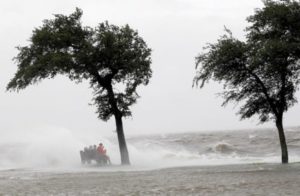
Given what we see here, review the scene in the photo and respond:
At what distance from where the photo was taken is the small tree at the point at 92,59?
4053 cm

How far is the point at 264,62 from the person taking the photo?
33.7 m

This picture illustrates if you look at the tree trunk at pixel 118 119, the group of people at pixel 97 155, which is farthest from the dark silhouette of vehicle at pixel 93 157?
the tree trunk at pixel 118 119

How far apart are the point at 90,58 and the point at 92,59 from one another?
26cm

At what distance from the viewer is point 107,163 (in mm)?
47656

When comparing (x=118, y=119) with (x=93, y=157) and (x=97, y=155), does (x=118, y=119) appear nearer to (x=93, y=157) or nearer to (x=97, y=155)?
(x=97, y=155)

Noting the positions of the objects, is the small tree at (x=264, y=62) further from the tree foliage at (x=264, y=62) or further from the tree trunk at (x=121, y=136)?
the tree trunk at (x=121, y=136)

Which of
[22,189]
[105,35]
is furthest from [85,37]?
[22,189]

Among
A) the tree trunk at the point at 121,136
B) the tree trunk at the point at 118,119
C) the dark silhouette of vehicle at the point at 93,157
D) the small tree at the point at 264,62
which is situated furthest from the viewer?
the dark silhouette of vehicle at the point at 93,157

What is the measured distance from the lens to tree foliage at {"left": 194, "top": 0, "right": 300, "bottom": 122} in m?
33.0

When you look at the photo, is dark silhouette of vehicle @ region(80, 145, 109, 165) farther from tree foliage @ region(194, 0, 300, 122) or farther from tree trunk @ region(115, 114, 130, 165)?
tree foliage @ region(194, 0, 300, 122)

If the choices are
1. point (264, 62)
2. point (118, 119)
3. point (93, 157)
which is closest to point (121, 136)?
A: point (118, 119)

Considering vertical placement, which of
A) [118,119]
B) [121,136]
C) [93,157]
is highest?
[118,119]

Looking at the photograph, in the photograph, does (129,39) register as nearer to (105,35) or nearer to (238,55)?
(105,35)

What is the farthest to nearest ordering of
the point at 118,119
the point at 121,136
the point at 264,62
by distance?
the point at 121,136 → the point at 118,119 → the point at 264,62
